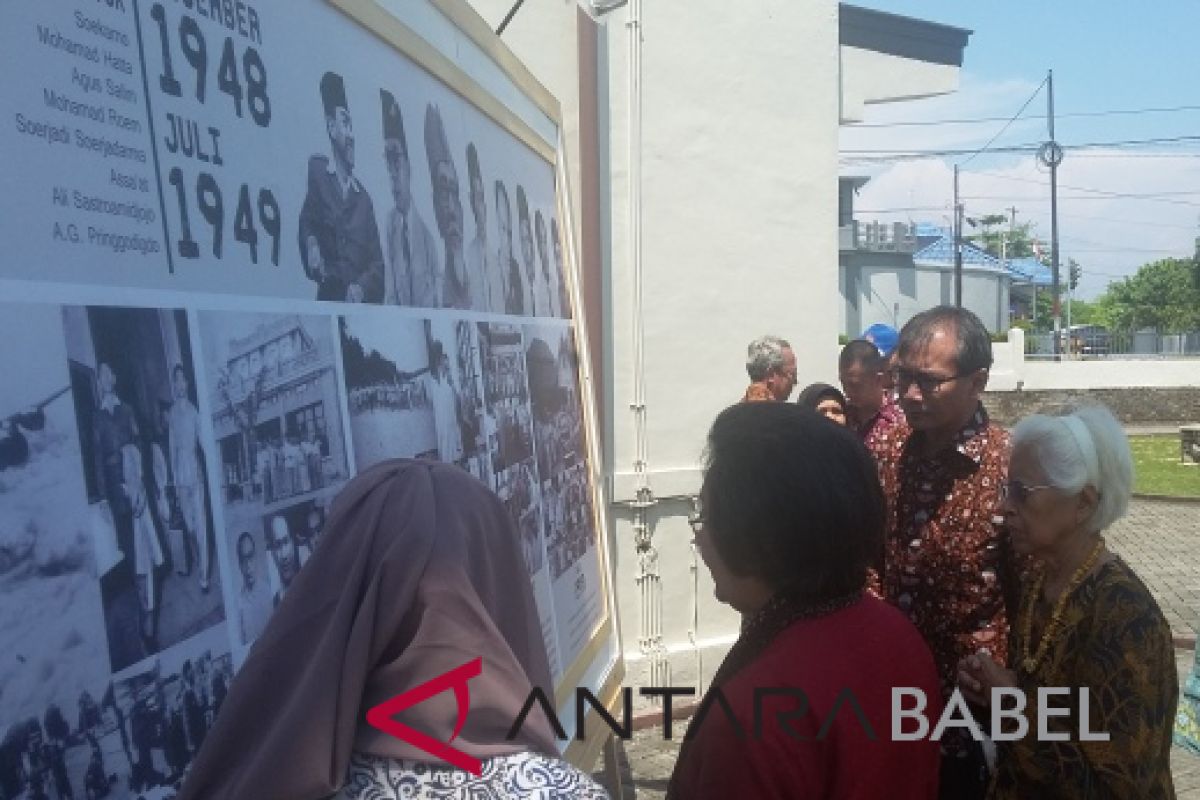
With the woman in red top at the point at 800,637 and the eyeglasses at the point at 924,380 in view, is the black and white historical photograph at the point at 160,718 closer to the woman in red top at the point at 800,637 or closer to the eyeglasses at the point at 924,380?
the woman in red top at the point at 800,637

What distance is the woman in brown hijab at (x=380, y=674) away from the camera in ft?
4.61

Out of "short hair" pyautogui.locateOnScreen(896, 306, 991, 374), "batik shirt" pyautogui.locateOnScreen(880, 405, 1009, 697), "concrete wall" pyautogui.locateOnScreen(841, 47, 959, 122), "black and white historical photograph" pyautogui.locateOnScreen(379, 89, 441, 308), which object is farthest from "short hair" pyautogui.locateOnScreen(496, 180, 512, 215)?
"concrete wall" pyautogui.locateOnScreen(841, 47, 959, 122)

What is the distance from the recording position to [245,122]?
185cm

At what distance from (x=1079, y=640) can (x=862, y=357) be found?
310 cm

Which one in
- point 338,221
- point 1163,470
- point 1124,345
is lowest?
point 1163,470

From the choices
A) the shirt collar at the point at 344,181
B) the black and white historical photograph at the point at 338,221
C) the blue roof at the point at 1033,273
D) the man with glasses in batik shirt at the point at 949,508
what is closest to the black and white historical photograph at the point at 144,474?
the black and white historical photograph at the point at 338,221

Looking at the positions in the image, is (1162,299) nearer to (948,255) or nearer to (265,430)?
(948,255)

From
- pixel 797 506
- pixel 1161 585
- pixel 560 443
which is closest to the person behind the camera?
pixel 797 506

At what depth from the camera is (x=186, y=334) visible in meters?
1.63

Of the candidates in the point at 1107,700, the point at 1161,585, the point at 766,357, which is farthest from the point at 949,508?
the point at 1161,585

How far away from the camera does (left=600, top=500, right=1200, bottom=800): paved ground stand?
20.1ft

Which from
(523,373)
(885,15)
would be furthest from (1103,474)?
(885,15)

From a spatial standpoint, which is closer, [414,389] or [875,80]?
[414,389]

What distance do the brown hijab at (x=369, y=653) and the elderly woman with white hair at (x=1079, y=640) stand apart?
1.16m
